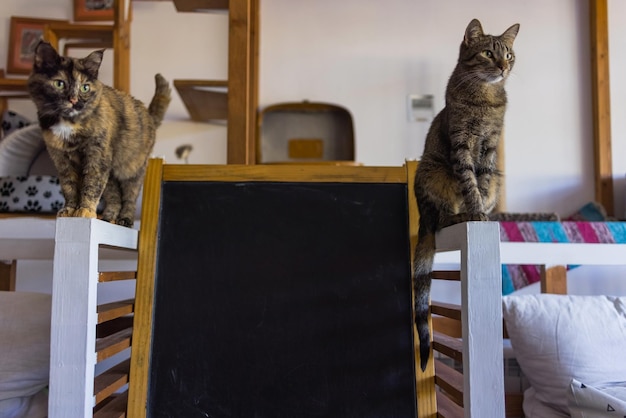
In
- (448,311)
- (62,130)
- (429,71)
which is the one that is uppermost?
(429,71)

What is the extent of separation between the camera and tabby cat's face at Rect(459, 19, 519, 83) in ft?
3.41

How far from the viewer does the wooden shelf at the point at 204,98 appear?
1758 mm

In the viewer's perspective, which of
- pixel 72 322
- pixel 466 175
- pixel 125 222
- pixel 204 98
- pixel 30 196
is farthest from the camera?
pixel 204 98

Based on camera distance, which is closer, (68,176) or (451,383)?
(451,383)

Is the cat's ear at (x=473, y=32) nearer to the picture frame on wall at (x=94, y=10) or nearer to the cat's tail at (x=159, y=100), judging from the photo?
the cat's tail at (x=159, y=100)

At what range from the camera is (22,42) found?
2596 mm

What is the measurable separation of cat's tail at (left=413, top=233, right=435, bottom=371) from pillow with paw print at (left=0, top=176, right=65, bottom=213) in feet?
4.23

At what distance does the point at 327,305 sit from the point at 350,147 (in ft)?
5.60

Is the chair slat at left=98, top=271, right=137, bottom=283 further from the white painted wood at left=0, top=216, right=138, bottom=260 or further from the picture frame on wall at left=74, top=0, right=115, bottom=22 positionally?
the picture frame on wall at left=74, top=0, right=115, bottom=22

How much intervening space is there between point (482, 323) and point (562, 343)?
585mm

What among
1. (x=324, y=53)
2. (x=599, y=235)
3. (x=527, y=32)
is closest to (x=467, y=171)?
(x=599, y=235)

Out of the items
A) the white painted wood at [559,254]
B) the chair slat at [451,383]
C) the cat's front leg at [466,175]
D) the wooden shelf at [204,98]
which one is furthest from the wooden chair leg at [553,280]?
the wooden shelf at [204,98]

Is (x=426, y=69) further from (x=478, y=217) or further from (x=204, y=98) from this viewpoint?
(x=478, y=217)

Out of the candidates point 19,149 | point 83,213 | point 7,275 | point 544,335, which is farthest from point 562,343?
point 19,149
